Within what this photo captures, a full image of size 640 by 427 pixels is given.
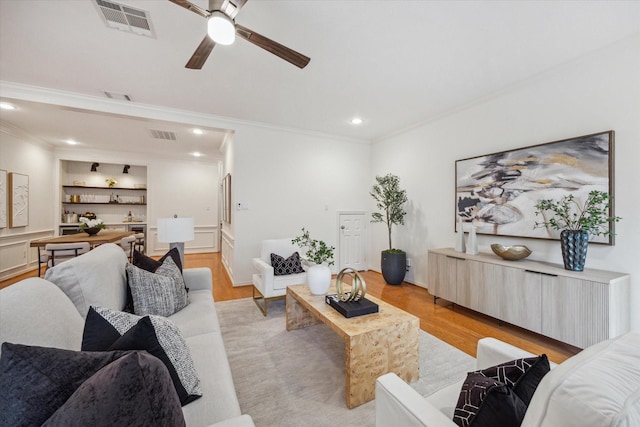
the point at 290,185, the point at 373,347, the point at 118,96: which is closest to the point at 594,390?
the point at 373,347

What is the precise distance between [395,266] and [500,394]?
145 inches

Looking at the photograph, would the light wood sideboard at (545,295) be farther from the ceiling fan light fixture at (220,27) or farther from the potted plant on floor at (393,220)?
the ceiling fan light fixture at (220,27)

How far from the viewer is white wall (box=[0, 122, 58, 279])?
4.49 metres

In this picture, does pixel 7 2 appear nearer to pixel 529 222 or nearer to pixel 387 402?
pixel 387 402

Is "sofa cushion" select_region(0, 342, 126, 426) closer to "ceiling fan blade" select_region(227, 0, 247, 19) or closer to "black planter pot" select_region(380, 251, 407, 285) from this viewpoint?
"ceiling fan blade" select_region(227, 0, 247, 19)

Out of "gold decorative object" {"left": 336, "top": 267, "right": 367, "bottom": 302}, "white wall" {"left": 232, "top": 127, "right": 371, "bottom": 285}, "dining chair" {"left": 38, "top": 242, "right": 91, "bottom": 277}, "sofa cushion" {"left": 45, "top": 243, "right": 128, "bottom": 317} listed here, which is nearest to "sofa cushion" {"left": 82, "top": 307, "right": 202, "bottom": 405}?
"sofa cushion" {"left": 45, "top": 243, "right": 128, "bottom": 317}

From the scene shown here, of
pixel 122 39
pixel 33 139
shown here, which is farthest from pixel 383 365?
pixel 33 139

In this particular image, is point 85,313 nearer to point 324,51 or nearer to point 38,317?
point 38,317

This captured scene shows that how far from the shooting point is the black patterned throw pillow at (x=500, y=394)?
2.26ft

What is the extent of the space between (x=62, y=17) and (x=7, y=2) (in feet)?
0.96

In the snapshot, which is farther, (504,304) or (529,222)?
(529,222)

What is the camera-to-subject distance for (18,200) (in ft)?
15.6

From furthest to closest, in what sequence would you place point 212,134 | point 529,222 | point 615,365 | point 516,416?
1. point 212,134
2. point 529,222
3. point 516,416
4. point 615,365

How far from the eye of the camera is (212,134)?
16.5 ft
